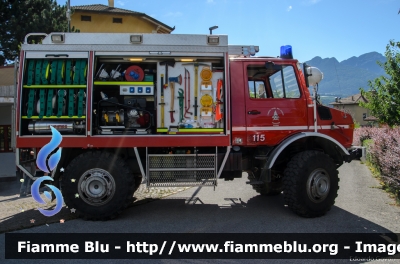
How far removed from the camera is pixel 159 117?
652cm

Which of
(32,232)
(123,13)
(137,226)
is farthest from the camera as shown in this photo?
(123,13)

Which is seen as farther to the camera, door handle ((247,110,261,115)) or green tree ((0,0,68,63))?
green tree ((0,0,68,63))

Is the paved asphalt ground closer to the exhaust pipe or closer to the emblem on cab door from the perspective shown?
the exhaust pipe

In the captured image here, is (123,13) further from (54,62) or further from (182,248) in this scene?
(182,248)

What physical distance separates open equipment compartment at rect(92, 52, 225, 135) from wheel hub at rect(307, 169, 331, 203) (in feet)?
6.09

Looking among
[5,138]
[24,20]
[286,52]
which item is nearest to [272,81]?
[286,52]

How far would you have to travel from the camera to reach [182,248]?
5008 mm

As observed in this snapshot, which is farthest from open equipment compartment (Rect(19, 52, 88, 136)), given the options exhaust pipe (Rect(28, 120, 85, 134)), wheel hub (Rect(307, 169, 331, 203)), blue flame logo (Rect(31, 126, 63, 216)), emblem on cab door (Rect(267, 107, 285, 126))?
wheel hub (Rect(307, 169, 331, 203))

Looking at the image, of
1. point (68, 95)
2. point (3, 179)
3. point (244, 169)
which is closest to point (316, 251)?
point (244, 169)

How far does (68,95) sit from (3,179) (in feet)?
20.6

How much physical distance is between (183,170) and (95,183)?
155 cm

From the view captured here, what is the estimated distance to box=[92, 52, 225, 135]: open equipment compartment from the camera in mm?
6508

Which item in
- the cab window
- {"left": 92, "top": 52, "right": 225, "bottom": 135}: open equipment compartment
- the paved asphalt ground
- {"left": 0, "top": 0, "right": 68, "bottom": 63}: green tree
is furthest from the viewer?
{"left": 0, "top": 0, "right": 68, "bottom": 63}: green tree

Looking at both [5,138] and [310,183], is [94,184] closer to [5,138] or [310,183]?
[310,183]
